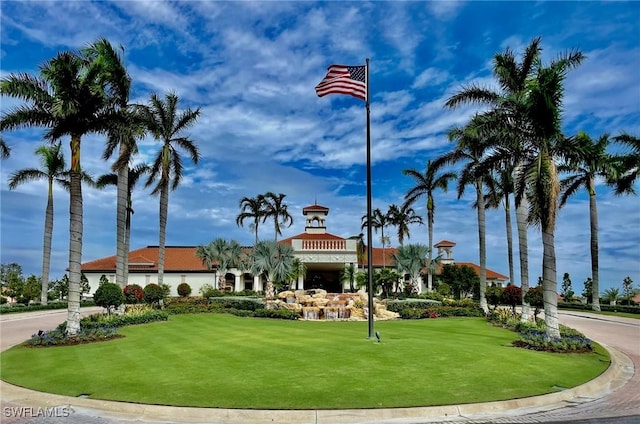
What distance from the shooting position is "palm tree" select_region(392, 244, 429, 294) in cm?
4988

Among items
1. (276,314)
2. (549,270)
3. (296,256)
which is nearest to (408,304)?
(276,314)

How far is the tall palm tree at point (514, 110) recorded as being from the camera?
19.0 metres

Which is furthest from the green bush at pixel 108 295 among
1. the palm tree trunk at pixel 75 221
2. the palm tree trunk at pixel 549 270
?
the palm tree trunk at pixel 549 270

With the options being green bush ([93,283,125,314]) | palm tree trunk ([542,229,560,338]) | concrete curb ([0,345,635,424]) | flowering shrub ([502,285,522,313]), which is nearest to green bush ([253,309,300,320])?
green bush ([93,283,125,314])

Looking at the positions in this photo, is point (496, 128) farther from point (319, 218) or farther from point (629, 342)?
point (319, 218)

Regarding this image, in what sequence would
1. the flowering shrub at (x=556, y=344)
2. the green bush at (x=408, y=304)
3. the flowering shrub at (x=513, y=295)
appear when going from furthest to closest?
the green bush at (x=408, y=304)
the flowering shrub at (x=513, y=295)
the flowering shrub at (x=556, y=344)

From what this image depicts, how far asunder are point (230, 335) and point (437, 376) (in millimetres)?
11035

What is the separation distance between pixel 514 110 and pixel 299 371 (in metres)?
14.3

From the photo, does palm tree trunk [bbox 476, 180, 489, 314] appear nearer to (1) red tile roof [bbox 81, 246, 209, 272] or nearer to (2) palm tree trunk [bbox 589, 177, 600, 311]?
(2) palm tree trunk [bbox 589, 177, 600, 311]

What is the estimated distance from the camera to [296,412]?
812cm

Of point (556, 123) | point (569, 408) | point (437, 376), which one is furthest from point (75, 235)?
point (556, 123)

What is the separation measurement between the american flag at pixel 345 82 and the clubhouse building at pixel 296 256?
99.2 feet

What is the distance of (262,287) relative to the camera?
54562 mm

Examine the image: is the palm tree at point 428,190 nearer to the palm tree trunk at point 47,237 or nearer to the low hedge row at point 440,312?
the low hedge row at point 440,312
